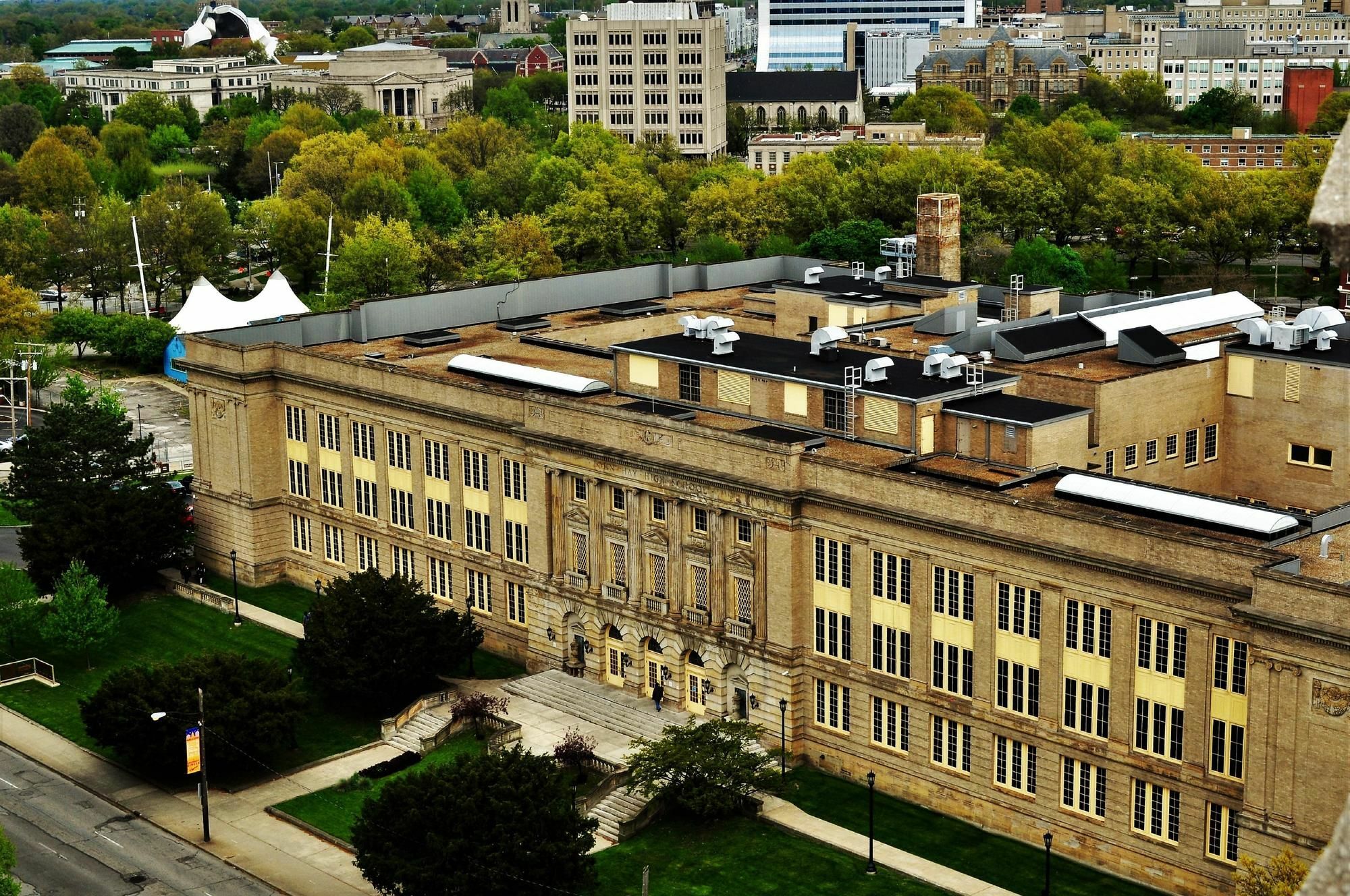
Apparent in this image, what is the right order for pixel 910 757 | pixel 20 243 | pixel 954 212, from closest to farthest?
pixel 910 757 < pixel 954 212 < pixel 20 243

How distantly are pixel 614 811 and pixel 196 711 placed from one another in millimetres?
17663

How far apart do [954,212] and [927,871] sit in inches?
2226

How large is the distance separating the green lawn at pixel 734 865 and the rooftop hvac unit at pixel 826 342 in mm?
23066

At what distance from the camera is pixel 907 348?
93.3 metres

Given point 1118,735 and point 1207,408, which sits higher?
point 1207,408

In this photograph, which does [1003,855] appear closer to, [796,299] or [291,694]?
[291,694]

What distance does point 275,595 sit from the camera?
102062 millimetres

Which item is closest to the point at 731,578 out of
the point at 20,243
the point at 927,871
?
the point at 927,871

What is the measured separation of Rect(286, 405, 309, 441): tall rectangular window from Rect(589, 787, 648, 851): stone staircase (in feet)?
119

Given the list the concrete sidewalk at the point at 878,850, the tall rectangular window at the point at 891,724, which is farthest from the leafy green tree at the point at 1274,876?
the tall rectangular window at the point at 891,724

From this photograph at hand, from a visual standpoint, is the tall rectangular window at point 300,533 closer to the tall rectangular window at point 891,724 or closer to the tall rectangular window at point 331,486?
the tall rectangular window at point 331,486

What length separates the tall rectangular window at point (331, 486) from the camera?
100625 mm

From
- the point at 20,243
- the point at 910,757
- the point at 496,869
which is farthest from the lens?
the point at 20,243

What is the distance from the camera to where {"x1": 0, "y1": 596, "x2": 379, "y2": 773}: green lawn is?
269 feet
